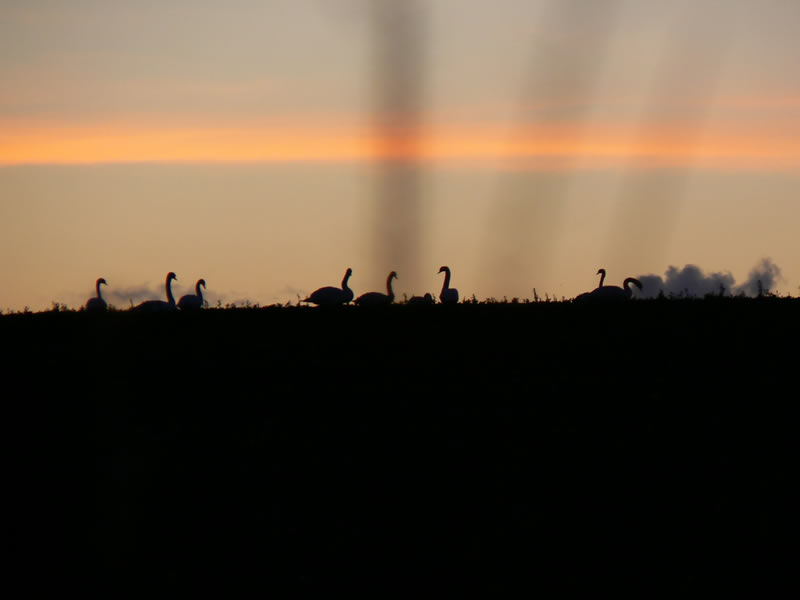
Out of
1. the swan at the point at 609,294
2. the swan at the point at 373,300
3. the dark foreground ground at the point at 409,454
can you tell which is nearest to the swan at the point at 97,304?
the dark foreground ground at the point at 409,454

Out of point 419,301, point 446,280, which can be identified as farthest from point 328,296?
point 446,280

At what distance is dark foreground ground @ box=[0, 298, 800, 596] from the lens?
1146 centimetres

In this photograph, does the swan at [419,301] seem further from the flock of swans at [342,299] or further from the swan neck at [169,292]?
the swan neck at [169,292]

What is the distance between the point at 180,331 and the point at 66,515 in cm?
925

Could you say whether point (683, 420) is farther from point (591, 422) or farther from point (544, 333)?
point (544, 333)

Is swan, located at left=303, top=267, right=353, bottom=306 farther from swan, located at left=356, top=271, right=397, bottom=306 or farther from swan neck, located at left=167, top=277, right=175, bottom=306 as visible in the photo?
swan neck, located at left=167, top=277, right=175, bottom=306

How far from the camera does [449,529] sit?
39.8 feet

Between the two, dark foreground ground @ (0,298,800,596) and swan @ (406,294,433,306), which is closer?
dark foreground ground @ (0,298,800,596)

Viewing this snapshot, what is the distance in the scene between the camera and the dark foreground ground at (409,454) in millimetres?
11461

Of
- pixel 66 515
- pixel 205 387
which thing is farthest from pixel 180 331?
pixel 66 515

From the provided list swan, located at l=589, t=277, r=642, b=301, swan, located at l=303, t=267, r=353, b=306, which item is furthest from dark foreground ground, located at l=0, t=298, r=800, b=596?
swan, located at l=303, t=267, r=353, b=306

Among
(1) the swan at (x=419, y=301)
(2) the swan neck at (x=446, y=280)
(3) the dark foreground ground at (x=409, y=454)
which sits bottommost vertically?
(3) the dark foreground ground at (x=409, y=454)

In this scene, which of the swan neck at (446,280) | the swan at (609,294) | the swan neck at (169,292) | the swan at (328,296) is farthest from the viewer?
the swan neck at (169,292)

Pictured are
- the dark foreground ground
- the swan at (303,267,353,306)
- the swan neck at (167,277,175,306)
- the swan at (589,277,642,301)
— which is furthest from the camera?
the swan neck at (167,277,175,306)
